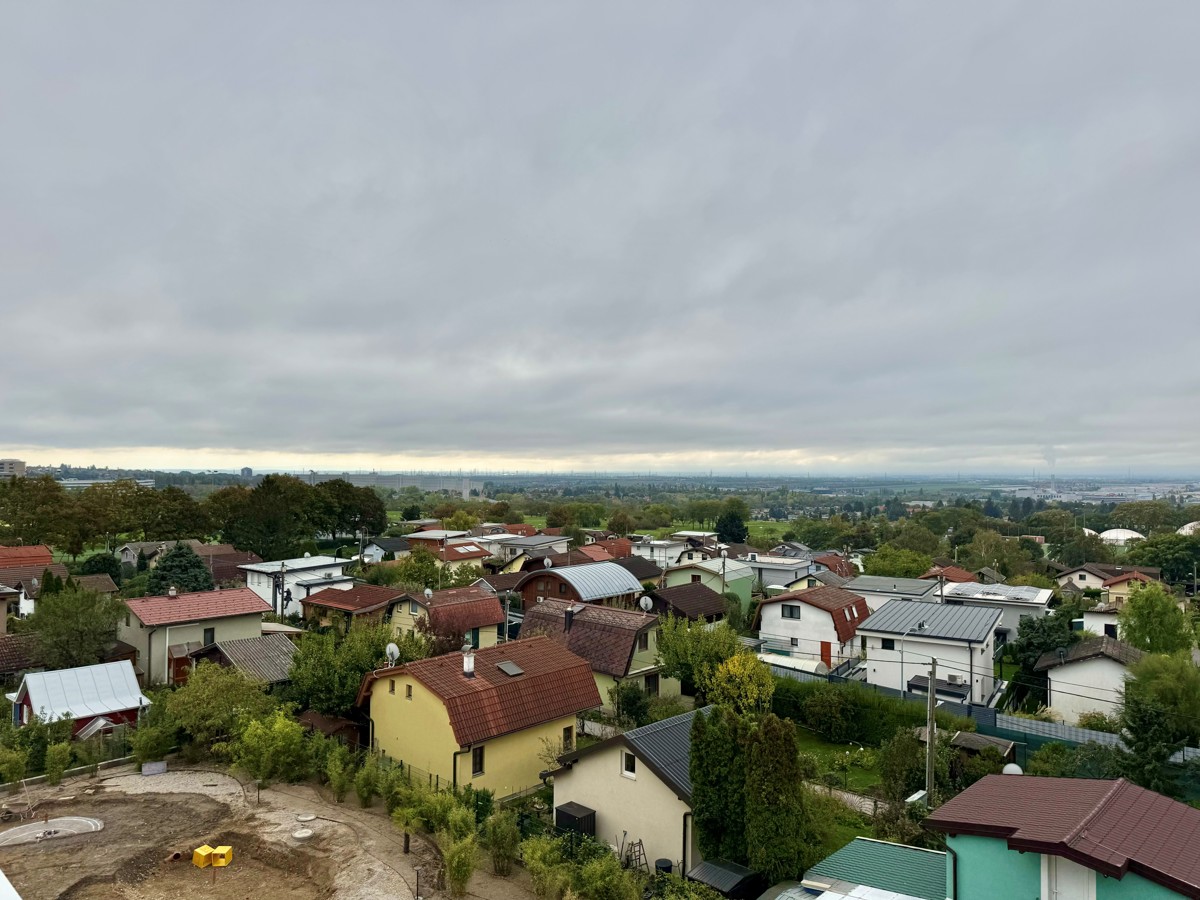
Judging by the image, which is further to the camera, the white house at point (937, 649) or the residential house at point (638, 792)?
the white house at point (937, 649)

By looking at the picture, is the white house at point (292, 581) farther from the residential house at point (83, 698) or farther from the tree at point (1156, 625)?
the tree at point (1156, 625)

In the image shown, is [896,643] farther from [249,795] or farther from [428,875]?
[249,795]

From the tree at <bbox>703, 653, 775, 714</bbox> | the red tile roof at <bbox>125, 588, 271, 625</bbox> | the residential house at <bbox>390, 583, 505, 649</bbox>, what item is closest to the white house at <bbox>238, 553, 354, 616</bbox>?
the residential house at <bbox>390, 583, 505, 649</bbox>

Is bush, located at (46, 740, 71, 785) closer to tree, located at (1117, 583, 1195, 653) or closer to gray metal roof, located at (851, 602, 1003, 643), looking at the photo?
gray metal roof, located at (851, 602, 1003, 643)

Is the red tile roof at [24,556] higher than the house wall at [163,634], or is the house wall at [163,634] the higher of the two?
the red tile roof at [24,556]

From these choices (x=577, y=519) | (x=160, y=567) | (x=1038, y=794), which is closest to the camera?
(x=1038, y=794)

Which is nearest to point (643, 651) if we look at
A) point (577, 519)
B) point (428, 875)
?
point (428, 875)

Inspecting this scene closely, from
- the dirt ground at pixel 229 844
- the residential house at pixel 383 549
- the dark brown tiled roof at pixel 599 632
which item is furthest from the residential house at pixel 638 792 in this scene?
the residential house at pixel 383 549
